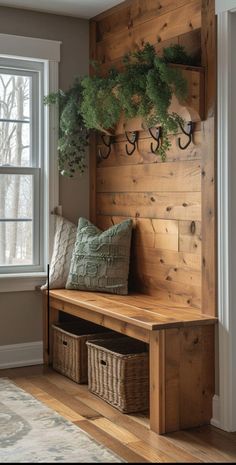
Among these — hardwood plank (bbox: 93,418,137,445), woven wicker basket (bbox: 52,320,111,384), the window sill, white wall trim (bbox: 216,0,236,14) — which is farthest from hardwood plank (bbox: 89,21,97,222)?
hardwood plank (bbox: 93,418,137,445)

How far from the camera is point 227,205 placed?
343 centimetres

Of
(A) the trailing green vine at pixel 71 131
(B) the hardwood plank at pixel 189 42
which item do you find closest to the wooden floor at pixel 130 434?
(A) the trailing green vine at pixel 71 131

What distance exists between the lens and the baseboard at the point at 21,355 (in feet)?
15.3

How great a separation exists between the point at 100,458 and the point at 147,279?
58.9 inches

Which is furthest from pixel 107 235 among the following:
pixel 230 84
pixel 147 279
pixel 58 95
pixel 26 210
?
pixel 230 84

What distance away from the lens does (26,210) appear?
4812 mm

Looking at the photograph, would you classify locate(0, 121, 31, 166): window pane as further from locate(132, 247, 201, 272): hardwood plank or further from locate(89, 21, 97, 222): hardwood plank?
locate(132, 247, 201, 272): hardwood plank

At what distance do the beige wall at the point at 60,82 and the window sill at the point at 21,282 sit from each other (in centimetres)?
5

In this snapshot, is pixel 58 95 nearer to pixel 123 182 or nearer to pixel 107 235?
pixel 123 182

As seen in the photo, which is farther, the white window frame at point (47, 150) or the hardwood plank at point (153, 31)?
the white window frame at point (47, 150)

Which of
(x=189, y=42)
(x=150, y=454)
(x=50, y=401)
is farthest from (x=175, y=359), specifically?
(x=189, y=42)

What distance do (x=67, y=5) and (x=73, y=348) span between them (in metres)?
2.37

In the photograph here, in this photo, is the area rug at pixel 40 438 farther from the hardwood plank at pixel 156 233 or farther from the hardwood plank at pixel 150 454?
the hardwood plank at pixel 156 233

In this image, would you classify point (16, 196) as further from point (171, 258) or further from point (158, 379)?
point (158, 379)
